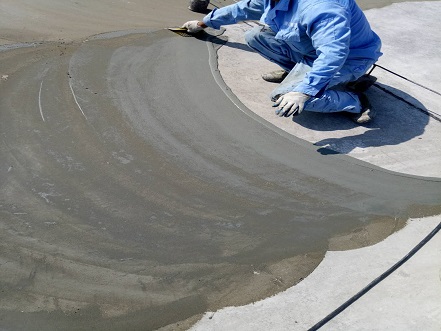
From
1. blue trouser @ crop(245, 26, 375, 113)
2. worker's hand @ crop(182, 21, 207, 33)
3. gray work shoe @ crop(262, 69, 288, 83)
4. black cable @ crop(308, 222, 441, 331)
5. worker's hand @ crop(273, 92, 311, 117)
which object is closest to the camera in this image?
black cable @ crop(308, 222, 441, 331)

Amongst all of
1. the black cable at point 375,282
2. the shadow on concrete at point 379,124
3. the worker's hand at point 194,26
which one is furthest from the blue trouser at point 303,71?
Answer: the black cable at point 375,282

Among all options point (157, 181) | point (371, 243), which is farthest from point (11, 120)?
point (371, 243)

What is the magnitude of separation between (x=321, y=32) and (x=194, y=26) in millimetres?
1592

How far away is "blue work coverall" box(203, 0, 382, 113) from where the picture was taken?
4.18 m

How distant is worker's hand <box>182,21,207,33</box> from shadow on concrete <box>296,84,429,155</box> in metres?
1.44

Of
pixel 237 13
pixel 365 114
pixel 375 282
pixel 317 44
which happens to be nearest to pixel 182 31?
pixel 237 13

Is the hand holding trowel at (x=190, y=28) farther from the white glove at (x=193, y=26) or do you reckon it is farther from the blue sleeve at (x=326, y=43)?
the blue sleeve at (x=326, y=43)

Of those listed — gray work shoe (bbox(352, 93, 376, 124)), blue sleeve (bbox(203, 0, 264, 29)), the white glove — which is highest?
blue sleeve (bbox(203, 0, 264, 29))

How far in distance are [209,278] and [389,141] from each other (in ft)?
6.72

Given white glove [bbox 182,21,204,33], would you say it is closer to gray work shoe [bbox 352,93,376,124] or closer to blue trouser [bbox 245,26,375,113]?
blue trouser [bbox 245,26,375,113]

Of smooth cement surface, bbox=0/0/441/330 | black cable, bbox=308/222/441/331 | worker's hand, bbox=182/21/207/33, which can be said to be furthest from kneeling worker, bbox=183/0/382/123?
black cable, bbox=308/222/441/331

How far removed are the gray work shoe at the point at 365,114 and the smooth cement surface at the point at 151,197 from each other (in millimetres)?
552

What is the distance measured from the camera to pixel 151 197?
11.6 feet

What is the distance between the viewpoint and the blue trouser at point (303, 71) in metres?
4.46
